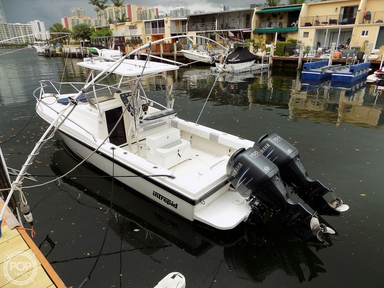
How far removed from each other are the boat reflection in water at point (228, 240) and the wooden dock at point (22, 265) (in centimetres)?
154

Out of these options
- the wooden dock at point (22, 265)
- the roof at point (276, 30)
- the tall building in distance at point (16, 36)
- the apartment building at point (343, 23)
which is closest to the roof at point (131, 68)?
the tall building in distance at point (16, 36)

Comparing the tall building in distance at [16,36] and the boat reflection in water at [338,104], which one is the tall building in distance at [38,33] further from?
the boat reflection in water at [338,104]

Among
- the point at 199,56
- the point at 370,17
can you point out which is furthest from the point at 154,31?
the point at 370,17

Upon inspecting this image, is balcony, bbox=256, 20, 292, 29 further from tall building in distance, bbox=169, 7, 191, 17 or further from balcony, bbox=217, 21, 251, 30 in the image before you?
tall building in distance, bbox=169, 7, 191, 17

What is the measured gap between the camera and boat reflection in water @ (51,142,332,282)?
3.84 meters

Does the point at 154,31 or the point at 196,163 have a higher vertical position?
the point at 154,31

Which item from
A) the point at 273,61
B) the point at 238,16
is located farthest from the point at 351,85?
the point at 238,16

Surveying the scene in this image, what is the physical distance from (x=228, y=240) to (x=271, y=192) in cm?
119

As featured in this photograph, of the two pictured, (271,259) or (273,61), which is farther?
(273,61)

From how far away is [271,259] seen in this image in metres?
3.97

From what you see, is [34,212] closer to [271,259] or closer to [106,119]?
[106,119]

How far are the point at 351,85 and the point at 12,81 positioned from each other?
24.7 metres

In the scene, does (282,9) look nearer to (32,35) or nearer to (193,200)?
(32,35)

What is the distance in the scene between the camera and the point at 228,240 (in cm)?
434
